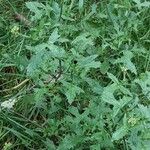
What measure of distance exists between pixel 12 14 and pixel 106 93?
1.25 metres

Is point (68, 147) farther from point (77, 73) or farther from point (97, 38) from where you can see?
point (97, 38)

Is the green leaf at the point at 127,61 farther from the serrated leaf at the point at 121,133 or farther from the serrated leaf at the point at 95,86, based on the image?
the serrated leaf at the point at 121,133

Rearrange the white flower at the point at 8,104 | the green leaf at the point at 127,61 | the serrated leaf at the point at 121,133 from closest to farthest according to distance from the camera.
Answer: the serrated leaf at the point at 121,133 < the green leaf at the point at 127,61 < the white flower at the point at 8,104

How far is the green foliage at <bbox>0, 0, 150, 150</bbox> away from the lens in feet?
6.05

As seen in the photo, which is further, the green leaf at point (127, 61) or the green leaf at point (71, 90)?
the green leaf at point (127, 61)

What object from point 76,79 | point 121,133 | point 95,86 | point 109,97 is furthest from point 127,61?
point 121,133

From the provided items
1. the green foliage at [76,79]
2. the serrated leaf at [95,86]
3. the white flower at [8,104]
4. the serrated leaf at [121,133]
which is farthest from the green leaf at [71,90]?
the white flower at [8,104]

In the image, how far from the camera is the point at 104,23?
8.52 feet

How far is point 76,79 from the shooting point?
6.53 feet

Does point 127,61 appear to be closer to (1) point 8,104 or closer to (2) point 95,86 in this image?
(2) point 95,86

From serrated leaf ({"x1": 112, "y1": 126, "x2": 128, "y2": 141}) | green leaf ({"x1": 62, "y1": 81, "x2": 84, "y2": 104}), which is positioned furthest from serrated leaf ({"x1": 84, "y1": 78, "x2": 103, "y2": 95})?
serrated leaf ({"x1": 112, "y1": 126, "x2": 128, "y2": 141})

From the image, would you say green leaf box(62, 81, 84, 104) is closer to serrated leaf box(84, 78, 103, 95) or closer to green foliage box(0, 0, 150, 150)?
green foliage box(0, 0, 150, 150)

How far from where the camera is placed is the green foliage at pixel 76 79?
6.05ft

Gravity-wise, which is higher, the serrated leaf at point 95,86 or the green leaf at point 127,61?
the green leaf at point 127,61
